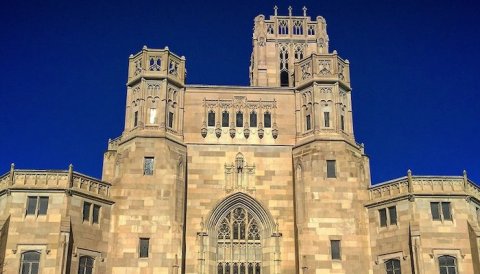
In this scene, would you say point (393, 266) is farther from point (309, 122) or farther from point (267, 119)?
point (267, 119)

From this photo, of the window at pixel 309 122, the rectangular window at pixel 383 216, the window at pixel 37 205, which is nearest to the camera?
the window at pixel 37 205

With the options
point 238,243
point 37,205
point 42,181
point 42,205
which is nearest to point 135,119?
point 42,181

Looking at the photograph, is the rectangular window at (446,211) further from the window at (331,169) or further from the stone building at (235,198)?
the window at (331,169)

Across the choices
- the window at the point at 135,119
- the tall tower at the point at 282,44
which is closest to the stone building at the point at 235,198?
the window at the point at 135,119

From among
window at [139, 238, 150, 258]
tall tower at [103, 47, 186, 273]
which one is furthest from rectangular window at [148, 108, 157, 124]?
window at [139, 238, 150, 258]

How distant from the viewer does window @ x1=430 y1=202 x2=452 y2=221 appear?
4316 centimetres

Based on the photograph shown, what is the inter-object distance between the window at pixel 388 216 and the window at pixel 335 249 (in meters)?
3.70

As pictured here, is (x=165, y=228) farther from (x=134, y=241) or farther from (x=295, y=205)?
(x=295, y=205)

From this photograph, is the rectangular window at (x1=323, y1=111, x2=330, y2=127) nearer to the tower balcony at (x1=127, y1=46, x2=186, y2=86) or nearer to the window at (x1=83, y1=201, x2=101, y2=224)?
the tower balcony at (x1=127, y1=46, x2=186, y2=86)

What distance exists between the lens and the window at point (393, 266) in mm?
42994

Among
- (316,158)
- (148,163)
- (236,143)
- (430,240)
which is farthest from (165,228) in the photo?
(430,240)

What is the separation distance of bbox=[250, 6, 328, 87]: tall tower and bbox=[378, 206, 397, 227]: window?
2418 cm

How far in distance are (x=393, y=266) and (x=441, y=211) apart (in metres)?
5.19

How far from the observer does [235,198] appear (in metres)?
46.6
